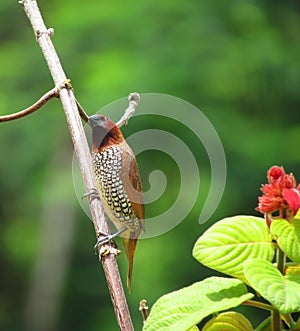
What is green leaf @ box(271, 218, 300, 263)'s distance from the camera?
22.9 inches

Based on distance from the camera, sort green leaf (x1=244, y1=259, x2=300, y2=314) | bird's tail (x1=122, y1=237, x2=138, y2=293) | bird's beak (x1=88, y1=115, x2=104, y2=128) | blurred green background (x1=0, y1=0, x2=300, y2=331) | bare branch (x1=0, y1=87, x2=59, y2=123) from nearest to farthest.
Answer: green leaf (x1=244, y1=259, x2=300, y2=314) < bare branch (x1=0, y1=87, x2=59, y2=123) < bird's beak (x1=88, y1=115, x2=104, y2=128) < bird's tail (x1=122, y1=237, x2=138, y2=293) < blurred green background (x1=0, y1=0, x2=300, y2=331)

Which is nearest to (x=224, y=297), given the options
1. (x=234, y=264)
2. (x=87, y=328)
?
(x=234, y=264)

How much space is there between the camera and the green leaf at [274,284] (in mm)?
550

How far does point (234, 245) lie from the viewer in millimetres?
605

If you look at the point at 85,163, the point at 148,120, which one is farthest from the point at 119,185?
the point at 148,120

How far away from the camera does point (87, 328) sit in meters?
4.88

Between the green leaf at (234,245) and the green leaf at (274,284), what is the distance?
0.06ft

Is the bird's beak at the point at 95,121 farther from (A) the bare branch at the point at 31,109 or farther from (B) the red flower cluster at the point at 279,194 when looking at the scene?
(B) the red flower cluster at the point at 279,194

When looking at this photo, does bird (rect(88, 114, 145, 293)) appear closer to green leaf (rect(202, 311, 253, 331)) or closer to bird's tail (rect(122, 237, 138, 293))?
bird's tail (rect(122, 237, 138, 293))

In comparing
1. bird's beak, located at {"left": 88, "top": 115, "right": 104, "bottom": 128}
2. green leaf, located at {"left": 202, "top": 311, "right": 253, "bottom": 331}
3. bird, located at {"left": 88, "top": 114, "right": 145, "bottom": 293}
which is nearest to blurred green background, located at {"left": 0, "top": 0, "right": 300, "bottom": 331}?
bird, located at {"left": 88, "top": 114, "right": 145, "bottom": 293}

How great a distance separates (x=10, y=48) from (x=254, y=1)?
1.37 metres

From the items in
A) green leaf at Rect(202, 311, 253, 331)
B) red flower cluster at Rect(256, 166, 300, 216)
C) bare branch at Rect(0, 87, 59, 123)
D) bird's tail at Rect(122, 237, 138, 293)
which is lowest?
green leaf at Rect(202, 311, 253, 331)

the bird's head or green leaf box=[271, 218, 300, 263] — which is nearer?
green leaf box=[271, 218, 300, 263]

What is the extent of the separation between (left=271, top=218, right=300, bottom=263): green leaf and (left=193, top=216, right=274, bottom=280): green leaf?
0.04 feet
